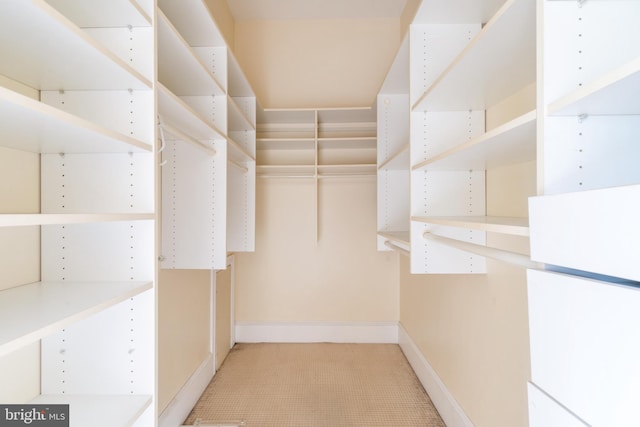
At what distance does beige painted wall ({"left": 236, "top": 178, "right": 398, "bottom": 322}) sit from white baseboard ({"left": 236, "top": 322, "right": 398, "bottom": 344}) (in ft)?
0.18

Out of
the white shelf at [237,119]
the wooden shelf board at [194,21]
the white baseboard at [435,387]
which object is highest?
the wooden shelf board at [194,21]

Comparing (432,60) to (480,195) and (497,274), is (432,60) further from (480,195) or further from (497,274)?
(497,274)

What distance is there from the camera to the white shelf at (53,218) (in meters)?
0.55

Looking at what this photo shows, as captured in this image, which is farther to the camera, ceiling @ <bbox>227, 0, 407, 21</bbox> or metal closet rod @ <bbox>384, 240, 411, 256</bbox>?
ceiling @ <bbox>227, 0, 407, 21</bbox>

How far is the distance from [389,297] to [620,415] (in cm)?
262

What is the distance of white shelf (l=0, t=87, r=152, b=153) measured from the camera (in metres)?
0.61

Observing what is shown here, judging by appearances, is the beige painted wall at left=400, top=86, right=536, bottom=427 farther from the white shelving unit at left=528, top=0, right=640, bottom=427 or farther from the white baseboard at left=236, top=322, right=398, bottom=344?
the white baseboard at left=236, top=322, right=398, bottom=344

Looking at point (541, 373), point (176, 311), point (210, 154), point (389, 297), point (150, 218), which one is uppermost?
point (210, 154)

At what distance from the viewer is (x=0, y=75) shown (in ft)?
2.93

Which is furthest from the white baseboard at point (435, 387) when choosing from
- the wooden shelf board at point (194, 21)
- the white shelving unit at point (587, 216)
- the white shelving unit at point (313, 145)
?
the wooden shelf board at point (194, 21)

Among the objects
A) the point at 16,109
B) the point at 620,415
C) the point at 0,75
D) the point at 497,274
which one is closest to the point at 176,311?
the point at 0,75

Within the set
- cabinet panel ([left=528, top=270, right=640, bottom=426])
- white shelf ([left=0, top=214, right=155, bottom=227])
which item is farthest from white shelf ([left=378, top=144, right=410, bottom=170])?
white shelf ([left=0, top=214, right=155, bottom=227])

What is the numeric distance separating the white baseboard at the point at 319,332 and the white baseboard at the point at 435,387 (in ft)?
0.78

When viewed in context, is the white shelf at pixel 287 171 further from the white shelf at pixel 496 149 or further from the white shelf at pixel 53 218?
the white shelf at pixel 53 218
